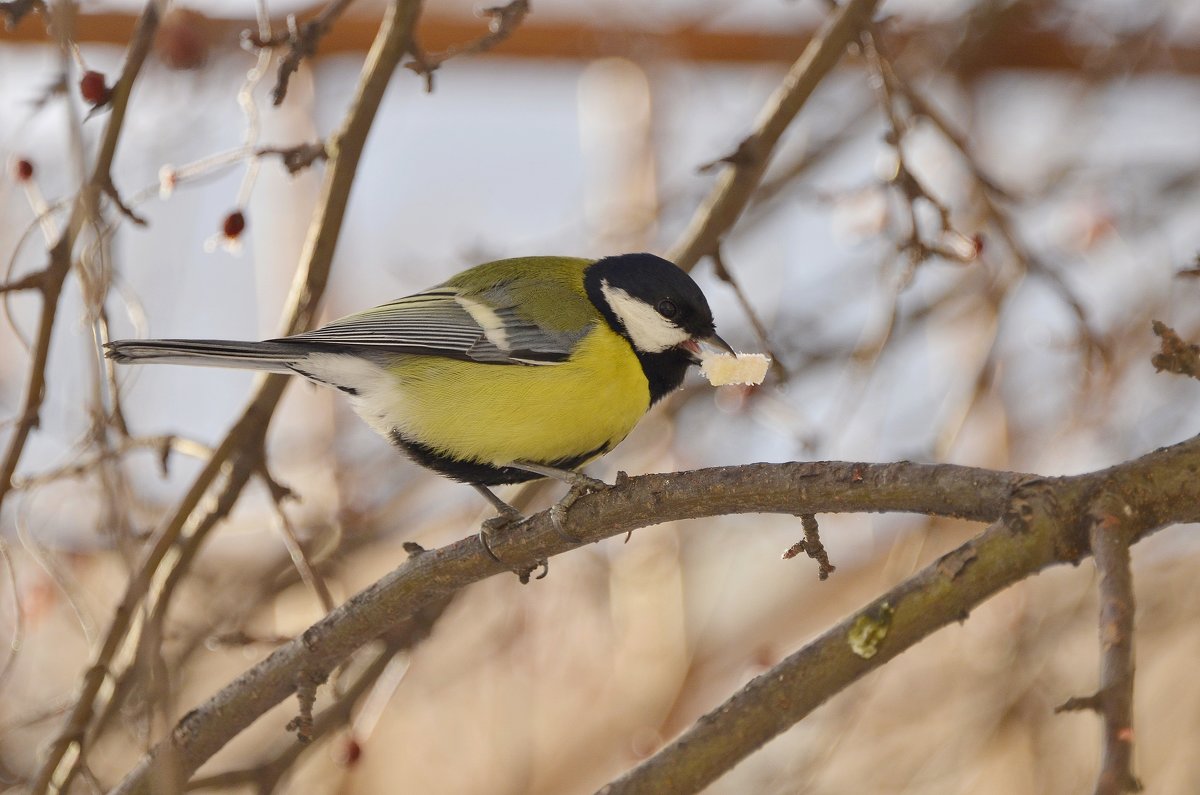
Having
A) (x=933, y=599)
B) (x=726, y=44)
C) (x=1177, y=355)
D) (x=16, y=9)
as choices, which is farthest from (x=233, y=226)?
(x=726, y=44)

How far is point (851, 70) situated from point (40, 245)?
9.93 ft

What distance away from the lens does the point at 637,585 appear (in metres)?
4.52

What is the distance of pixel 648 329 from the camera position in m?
2.93

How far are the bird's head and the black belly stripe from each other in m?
0.32

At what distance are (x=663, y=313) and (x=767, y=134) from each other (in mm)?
502

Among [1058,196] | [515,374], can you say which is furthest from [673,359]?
[1058,196]

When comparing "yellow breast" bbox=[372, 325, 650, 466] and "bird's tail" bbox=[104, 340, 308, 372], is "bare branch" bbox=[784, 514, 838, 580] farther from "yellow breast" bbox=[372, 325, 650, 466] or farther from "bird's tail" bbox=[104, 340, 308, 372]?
"bird's tail" bbox=[104, 340, 308, 372]

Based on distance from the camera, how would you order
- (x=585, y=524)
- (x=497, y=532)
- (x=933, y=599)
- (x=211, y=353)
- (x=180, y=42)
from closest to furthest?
(x=933, y=599) < (x=585, y=524) < (x=497, y=532) < (x=211, y=353) < (x=180, y=42)

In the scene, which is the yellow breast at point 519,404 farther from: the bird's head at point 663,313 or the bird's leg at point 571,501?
the bird's leg at point 571,501

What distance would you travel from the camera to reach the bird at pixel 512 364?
270 cm

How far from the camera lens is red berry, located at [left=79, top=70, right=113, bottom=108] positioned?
2500 millimetres

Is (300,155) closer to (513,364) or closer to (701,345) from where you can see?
(513,364)

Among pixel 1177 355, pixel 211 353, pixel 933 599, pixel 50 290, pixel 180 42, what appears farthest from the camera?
pixel 180 42

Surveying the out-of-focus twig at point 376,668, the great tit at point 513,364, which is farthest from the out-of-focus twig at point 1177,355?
the out-of-focus twig at point 376,668
